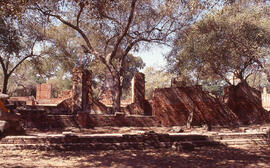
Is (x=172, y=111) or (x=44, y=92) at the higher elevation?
(x=44, y=92)

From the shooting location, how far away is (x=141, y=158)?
6121 millimetres

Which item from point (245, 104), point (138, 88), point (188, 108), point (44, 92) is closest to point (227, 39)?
point (245, 104)

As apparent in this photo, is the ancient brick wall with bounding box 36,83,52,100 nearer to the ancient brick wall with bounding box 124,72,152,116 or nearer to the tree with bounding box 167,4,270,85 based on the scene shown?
the ancient brick wall with bounding box 124,72,152,116

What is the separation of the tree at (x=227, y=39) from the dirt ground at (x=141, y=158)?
377 inches

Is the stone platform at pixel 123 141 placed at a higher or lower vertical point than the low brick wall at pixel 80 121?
lower

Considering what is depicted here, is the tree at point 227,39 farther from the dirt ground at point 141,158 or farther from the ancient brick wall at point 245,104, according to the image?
the dirt ground at point 141,158

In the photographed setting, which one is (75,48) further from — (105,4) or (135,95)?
(105,4)

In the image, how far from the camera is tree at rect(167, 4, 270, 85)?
15133mm

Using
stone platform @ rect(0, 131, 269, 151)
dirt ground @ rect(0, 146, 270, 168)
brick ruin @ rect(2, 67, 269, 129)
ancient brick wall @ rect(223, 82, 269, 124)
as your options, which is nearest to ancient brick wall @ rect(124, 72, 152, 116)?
brick ruin @ rect(2, 67, 269, 129)

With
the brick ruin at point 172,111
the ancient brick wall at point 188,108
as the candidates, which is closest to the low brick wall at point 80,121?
the brick ruin at point 172,111

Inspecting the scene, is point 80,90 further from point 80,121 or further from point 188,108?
point 188,108

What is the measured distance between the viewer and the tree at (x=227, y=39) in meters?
15.1

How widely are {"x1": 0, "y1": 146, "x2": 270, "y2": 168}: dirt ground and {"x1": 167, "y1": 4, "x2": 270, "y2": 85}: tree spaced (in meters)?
9.57

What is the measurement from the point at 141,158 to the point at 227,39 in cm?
1263
